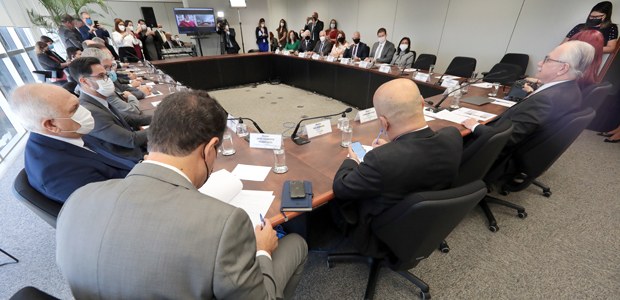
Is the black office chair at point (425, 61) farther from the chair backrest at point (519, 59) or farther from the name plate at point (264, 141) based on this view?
the name plate at point (264, 141)

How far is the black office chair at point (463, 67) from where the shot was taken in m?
4.20

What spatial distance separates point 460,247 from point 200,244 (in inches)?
74.2

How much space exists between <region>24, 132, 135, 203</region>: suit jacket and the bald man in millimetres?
1309

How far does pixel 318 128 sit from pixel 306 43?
5.58 meters

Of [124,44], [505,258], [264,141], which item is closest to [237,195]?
[264,141]

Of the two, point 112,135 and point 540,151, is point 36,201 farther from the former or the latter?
point 540,151

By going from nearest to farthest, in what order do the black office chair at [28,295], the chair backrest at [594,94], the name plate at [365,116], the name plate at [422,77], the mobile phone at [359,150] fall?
the black office chair at [28,295], the mobile phone at [359,150], the chair backrest at [594,94], the name plate at [365,116], the name plate at [422,77]

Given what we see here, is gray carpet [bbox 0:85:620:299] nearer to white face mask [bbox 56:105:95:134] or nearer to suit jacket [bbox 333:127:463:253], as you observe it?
suit jacket [bbox 333:127:463:253]

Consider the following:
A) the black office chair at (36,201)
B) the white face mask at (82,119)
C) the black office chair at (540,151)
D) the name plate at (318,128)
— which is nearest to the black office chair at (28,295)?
the black office chair at (36,201)

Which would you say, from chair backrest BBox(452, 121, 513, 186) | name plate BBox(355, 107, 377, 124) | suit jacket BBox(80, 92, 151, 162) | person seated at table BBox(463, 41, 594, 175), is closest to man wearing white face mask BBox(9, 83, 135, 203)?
suit jacket BBox(80, 92, 151, 162)

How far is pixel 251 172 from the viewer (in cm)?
143

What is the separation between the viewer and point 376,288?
1547 mm

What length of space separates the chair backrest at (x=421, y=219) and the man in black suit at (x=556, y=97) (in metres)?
0.96

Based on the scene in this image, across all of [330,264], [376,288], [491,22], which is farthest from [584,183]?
[491,22]
